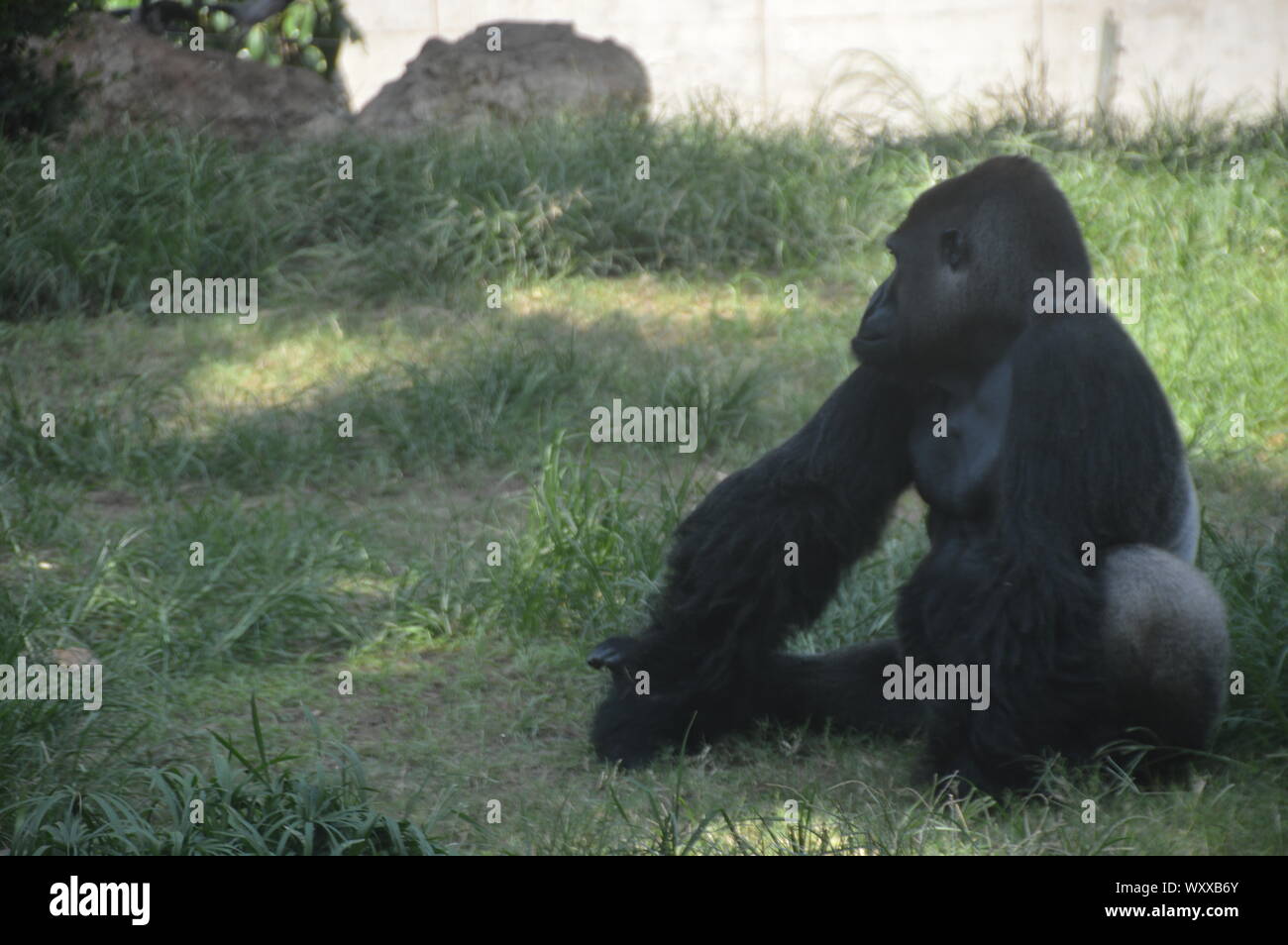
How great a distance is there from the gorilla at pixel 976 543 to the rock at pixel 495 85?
5.78 m

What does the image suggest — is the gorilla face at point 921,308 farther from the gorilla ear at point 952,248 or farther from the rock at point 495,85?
the rock at point 495,85

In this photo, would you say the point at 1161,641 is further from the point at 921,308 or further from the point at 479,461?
the point at 479,461

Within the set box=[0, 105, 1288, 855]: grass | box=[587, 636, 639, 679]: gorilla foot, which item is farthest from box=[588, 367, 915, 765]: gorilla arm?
box=[0, 105, 1288, 855]: grass

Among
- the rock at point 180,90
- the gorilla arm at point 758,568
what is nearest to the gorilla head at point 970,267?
the gorilla arm at point 758,568

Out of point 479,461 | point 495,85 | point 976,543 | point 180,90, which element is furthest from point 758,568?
point 180,90

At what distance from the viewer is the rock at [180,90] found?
8656mm

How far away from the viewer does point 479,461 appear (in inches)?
233

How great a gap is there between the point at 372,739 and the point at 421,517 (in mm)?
1684

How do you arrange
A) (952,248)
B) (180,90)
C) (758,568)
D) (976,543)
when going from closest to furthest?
(976,543) → (952,248) → (758,568) → (180,90)

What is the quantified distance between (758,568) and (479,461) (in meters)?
2.36

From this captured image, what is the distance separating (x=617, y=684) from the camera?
3.87 metres

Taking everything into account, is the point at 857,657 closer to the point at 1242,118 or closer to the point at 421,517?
the point at 421,517

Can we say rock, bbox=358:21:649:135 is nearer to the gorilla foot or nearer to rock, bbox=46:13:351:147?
rock, bbox=46:13:351:147

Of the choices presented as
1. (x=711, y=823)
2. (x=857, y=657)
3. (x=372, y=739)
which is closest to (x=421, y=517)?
(x=372, y=739)
